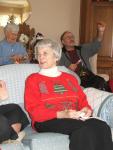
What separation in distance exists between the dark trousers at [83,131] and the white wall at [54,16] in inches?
113

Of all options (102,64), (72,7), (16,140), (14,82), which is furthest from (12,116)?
(72,7)

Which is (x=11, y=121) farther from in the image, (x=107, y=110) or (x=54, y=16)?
(x=54, y=16)

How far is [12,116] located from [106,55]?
8.87 ft

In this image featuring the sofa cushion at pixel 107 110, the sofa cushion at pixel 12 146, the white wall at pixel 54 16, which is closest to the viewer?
the sofa cushion at pixel 12 146

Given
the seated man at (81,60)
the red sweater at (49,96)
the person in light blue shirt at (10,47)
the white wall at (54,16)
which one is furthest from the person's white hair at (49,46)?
the white wall at (54,16)

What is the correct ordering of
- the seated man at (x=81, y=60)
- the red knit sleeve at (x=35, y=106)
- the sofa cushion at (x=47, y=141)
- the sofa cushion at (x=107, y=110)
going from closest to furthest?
the sofa cushion at (x=47, y=141) < the red knit sleeve at (x=35, y=106) < the sofa cushion at (x=107, y=110) < the seated man at (x=81, y=60)

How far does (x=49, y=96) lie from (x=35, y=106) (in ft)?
0.39

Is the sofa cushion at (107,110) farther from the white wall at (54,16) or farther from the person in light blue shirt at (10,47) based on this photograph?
the white wall at (54,16)

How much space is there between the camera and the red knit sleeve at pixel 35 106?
2.24 metres

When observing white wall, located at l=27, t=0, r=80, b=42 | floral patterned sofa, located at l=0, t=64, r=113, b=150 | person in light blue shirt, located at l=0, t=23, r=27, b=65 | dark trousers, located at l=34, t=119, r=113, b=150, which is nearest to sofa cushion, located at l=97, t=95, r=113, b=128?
floral patterned sofa, located at l=0, t=64, r=113, b=150

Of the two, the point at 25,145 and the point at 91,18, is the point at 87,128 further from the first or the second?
the point at 91,18

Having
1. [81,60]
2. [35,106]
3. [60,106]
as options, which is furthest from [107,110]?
[81,60]

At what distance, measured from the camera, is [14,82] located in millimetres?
2473

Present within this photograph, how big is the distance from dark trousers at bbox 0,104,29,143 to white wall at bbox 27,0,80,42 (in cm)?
278
